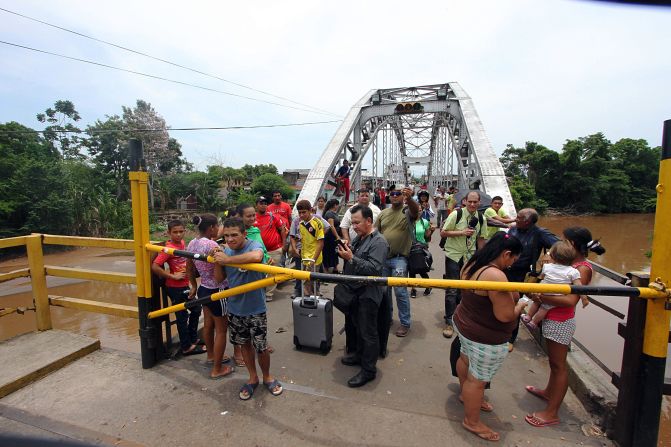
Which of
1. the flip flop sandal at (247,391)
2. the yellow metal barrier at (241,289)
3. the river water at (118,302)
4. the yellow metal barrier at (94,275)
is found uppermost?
the yellow metal barrier at (241,289)

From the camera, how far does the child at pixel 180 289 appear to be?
2969 millimetres

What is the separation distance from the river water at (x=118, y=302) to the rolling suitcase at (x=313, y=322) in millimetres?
2351

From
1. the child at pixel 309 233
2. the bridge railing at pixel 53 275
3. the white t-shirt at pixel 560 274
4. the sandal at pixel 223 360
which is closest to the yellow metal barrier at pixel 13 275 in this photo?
the bridge railing at pixel 53 275

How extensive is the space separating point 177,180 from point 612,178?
127 feet

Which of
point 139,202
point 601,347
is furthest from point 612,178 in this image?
point 139,202

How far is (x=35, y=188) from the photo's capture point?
16547 mm

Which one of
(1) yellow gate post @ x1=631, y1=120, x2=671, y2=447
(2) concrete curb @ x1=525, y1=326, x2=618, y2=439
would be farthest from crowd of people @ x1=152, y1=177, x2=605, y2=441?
(1) yellow gate post @ x1=631, y1=120, x2=671, y2=447

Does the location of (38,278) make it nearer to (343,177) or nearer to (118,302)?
(118,302)

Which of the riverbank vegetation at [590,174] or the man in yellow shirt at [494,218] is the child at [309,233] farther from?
the riverbank vegetation at [590,174]

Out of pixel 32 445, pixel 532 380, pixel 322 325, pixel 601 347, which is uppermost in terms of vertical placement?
pixel 32 445

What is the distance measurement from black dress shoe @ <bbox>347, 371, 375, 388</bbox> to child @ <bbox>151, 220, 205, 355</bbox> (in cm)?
147

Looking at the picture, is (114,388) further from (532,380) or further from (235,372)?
(532,380)

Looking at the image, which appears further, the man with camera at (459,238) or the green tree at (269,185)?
the green tree at (269,185)

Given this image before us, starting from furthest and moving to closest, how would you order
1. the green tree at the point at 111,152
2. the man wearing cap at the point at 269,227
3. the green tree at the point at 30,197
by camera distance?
the green tree at the point at 111,152 → the green tree at the point at 30,197 → the man wearing cap at the point at 269,227
